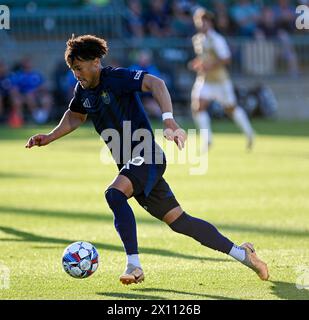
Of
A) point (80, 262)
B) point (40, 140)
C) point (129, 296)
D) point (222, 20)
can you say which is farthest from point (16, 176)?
point (222, 20)

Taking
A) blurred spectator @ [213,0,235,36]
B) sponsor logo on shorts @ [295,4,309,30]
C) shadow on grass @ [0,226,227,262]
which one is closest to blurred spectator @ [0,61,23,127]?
blurred spectator @ [213,0,235,36]

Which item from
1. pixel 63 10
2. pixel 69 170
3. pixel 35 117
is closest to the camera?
pixel 69 170

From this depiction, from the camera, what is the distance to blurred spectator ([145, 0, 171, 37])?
3256 centimetres

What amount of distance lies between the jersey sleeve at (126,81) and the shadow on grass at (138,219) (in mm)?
3314

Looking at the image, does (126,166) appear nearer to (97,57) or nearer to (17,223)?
(97,57)

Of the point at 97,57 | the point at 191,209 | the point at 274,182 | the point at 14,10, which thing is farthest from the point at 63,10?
the point at 97,57

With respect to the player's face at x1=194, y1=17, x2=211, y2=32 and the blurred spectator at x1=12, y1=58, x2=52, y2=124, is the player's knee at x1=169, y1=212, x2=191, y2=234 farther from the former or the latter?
the blurred spectator at x1=12, y1=58, x2=52, y2=124

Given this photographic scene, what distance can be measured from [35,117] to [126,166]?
22086 millimetres

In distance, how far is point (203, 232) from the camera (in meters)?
7.98

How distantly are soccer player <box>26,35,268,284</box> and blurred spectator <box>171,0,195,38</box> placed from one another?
24.5 metres

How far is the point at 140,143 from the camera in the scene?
798cm

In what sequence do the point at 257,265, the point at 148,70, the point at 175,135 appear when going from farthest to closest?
the point at 148,70
the point at 257,265
the point at 175,135

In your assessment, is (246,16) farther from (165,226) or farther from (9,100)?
(165,226)

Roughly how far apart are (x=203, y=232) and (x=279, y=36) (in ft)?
83.4
